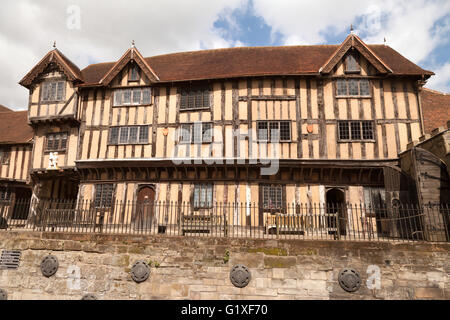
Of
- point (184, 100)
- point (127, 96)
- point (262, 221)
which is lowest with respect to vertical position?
point (262, 221)

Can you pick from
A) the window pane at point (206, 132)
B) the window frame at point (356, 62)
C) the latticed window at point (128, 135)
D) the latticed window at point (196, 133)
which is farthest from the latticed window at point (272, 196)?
the window frame at point (356, 62)

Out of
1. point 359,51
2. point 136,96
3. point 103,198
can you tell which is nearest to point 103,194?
point 103,198

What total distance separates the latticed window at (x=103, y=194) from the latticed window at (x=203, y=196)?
4.54m

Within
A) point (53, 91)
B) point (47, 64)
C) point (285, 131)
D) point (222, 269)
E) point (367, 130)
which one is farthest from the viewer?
point (47, 64)

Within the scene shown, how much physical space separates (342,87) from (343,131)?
Result: 7.74 ft

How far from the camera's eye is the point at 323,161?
14.0 m

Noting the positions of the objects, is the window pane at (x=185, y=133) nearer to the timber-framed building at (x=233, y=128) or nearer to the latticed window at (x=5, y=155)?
the timber-framed building at (x=233, y=128)

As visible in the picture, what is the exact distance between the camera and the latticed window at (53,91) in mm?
16734

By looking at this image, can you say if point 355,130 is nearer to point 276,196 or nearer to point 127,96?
point 276,196

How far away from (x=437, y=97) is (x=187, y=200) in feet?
Result: 52.1

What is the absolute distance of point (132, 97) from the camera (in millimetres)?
16344

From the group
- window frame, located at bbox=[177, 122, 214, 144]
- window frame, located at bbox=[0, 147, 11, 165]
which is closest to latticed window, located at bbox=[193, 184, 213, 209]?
window frame, located at bbox=[177, 122, 214, 144]

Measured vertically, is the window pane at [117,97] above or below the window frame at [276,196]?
above

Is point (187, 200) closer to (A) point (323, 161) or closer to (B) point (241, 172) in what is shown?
(B) point (241, 172)
